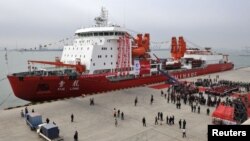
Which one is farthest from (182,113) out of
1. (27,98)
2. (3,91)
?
(3,91)

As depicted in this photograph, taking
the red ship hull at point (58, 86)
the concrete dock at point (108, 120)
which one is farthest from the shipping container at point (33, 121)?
the red ship hull at point (58, 86)

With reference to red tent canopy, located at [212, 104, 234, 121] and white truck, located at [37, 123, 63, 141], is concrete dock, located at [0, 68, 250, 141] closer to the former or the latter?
white truck, located at [37, 123, 63, 141]

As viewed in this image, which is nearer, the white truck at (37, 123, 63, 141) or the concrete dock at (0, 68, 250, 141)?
the white truck at (37, 123, 63, 141)

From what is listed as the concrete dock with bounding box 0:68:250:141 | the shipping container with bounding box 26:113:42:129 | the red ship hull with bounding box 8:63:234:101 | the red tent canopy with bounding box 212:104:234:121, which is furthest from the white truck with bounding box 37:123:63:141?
the red tent canopy with bounding box 212:104:234:121

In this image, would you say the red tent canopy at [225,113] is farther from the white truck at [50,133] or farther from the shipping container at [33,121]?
the shipping container at [33,121]

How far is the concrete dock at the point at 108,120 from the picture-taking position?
45.6 ft

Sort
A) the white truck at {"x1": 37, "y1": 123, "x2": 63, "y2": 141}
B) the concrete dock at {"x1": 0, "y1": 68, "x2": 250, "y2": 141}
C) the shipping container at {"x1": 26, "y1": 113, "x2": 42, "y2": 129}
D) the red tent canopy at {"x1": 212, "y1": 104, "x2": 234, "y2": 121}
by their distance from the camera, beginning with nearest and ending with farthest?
the white truck at {"x1": 37, "y1": 123, "x2": 63, "y2": 141}
the concrete dock at {"x1": 0, "y1": 68, "x2": 250, "y2": 141}
the shipping container at {"x1": 26, "y1": 113, "x2": 42, "y2": 129}
the red tent canopy at {"x1": 212, "y1": 104, "x2": 234, "y2": 121}

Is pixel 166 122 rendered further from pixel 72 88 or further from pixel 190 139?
pixel 72 88

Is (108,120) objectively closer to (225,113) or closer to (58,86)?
(58,86)

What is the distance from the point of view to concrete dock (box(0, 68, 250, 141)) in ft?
45.6

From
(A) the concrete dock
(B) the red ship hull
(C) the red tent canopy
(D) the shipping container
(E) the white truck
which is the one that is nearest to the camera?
(E) the white truck

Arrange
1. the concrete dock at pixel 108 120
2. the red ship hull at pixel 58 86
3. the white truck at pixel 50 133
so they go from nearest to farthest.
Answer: the white truck at pixel 50 133, the concrete dock at pixel 108 120, the red ship hull at pixel 58 86

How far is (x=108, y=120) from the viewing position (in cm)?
1689

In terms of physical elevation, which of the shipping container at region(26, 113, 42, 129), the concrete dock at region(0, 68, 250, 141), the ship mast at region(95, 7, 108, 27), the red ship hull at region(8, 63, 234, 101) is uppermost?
the ship mast at region(95, 7, 108, 27)
